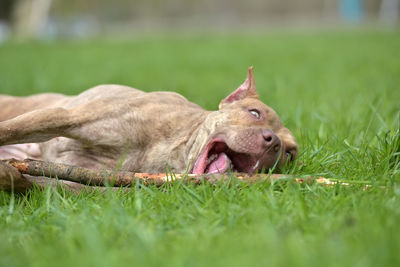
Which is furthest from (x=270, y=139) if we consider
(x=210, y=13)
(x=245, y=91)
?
(x=210, y=13)

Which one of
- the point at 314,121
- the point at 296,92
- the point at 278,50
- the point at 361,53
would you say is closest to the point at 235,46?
the point at 278,50

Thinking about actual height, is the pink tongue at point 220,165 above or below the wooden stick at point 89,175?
above

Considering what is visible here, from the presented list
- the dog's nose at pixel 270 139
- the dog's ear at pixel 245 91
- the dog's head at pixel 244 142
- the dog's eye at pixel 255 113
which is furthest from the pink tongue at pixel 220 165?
the dog's ear at pixel 245 91

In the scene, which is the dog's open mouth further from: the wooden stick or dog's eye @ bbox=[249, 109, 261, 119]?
dog's eye @ bbox=[249, 109, 261, 119]

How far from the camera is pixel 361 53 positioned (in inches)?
501

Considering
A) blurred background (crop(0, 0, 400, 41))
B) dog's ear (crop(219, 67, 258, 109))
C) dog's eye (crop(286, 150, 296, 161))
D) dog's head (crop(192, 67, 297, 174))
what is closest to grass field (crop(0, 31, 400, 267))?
dog's eye (crop(286, 150, 296, 161))

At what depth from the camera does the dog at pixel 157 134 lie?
11.3 feet

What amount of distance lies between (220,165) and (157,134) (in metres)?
0.68

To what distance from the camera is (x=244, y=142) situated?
3400 mm

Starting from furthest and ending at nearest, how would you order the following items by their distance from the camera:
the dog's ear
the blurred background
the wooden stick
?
the blurred background, the dog's ear, the wooden stick

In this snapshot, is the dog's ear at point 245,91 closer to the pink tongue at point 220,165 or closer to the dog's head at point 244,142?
the dog's head at point 244,142

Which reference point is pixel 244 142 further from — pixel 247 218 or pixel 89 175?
pixel 89 175

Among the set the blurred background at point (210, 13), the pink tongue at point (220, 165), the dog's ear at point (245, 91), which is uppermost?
the dog's ear at point (245, 91)

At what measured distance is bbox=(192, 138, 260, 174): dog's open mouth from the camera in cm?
342
